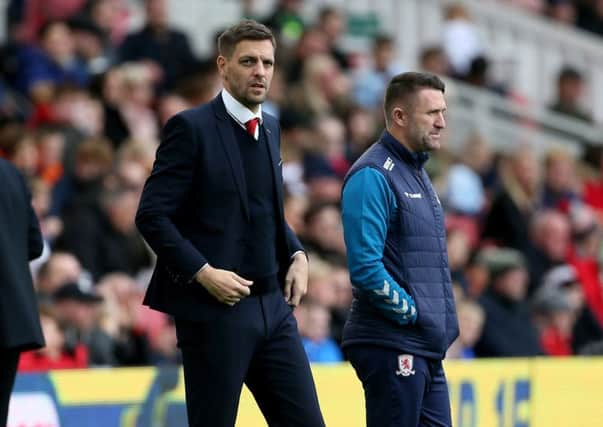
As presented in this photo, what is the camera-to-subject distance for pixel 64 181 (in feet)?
38.3

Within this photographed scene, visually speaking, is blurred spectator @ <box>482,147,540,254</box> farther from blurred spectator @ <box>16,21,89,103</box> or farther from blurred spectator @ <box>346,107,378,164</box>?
blurred spectator @ <box>16,21,89,103</box>

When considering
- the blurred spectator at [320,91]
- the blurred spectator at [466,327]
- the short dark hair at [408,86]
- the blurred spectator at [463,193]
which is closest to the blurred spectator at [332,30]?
the blurred spectator at [320,91]

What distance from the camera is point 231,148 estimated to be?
6.57 meters

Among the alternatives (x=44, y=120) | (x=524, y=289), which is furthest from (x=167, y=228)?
(x=524, y=289)

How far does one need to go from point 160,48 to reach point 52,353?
5541 mm

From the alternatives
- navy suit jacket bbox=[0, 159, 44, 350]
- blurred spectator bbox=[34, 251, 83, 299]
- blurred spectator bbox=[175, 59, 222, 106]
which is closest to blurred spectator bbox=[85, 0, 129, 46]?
blurred spectator bbox=[175, 59, 222, 106]

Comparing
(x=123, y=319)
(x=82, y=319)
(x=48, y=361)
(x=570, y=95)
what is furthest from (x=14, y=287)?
(x=570, y=95)

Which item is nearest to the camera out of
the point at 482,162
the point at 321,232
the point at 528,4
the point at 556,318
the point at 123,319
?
the point at 123,319

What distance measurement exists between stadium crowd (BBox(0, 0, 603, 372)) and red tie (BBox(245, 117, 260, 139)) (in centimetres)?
323

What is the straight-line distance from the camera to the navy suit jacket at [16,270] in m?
7.00

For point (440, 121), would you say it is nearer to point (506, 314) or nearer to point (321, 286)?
point (321, 286)

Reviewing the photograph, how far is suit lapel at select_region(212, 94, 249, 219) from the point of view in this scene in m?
6.53

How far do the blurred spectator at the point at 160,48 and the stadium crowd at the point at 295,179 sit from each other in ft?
0.05

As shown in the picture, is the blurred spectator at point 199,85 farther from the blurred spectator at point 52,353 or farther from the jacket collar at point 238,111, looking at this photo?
the jacket collar at point 238,111
